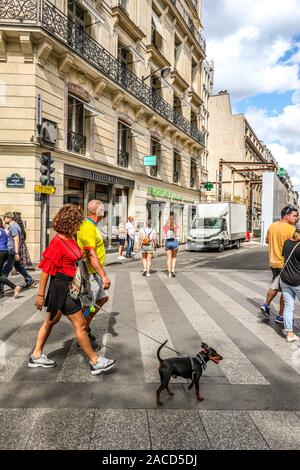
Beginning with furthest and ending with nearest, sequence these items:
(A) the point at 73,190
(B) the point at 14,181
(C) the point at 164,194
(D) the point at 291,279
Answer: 1. (C) the point at 164,194
2. (A) the point at 73,190
3. (B) the point at 14,181
4. (D) the point at 291,279

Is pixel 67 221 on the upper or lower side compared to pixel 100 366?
upper

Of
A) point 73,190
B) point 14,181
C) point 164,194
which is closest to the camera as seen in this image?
point 14,181

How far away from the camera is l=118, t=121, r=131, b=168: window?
18.6 meters

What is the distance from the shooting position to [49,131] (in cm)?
1309

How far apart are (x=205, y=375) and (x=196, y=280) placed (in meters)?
6.11

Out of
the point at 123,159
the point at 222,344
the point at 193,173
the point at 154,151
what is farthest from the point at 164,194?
the point at 222,344

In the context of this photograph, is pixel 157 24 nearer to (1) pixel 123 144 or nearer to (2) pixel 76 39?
(1) pixel 123 144

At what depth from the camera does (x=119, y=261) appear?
14320 mm

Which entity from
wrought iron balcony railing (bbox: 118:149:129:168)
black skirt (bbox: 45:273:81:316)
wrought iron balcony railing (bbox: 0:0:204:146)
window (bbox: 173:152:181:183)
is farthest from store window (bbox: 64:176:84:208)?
window (bbox: 173:152:181:183)

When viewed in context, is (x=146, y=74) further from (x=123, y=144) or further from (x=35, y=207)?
(x=35, y=207)

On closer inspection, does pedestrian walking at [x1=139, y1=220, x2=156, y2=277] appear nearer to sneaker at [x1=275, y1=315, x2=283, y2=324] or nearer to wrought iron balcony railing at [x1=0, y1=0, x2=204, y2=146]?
sneaker at [x1=275, y1=315, x2=283, y2=324]

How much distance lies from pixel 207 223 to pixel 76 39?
40.1 ft

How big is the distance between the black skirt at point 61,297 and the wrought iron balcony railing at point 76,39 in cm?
1197

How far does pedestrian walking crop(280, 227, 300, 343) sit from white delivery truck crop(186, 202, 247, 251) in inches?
612
